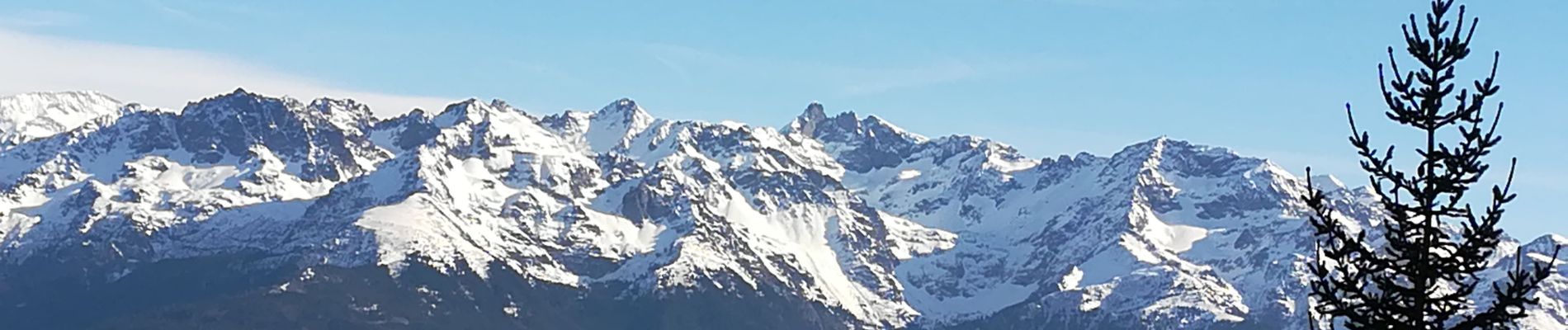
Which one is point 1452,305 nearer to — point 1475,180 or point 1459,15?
point 1475,180

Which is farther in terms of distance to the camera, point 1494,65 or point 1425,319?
point 1425,319

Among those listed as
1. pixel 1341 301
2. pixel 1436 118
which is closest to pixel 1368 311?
pixel 1341 301

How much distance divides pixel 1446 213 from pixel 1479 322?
87.1 inches

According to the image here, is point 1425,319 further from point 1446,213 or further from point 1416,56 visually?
point 1416,56

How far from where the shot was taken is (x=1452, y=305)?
45.8m

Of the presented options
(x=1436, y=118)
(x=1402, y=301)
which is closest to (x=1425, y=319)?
(x=1402, y=301)

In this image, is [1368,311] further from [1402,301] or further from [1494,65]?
[1494,65]

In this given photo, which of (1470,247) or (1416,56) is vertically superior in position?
(1416,56)

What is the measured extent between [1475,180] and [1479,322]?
2778mm

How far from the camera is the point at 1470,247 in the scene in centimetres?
4638

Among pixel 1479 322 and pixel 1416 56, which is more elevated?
pixel 1416 56

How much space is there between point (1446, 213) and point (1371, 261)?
5.83 ft

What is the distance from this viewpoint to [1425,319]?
47.1 meters

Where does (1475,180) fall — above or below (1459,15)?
below
